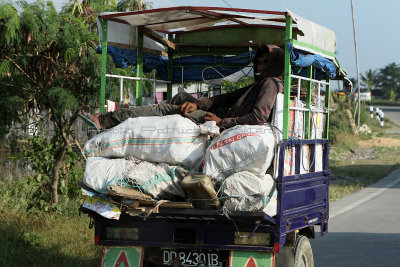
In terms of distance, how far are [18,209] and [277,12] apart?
5.37 m

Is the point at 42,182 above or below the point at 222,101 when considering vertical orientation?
below

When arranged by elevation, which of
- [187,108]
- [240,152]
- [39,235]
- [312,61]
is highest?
[312,61]

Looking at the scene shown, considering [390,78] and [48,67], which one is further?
[390,78]

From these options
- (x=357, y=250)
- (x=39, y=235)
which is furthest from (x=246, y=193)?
(x=357, y=250)

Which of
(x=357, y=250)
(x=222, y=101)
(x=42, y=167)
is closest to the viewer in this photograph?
(x=222, y=101)

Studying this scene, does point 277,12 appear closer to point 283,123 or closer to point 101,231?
point 283,123

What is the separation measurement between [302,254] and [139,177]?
1851 mm

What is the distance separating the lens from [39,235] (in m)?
8.38

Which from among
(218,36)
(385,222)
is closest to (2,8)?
(218,36)

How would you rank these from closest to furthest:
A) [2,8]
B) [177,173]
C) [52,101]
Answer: [177,173] → [2,8] → [52,101]

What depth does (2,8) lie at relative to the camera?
8453mm

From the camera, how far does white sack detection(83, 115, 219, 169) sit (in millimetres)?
5992

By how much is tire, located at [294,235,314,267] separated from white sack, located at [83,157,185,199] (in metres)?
1.32

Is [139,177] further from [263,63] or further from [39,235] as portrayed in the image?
[39,235]
